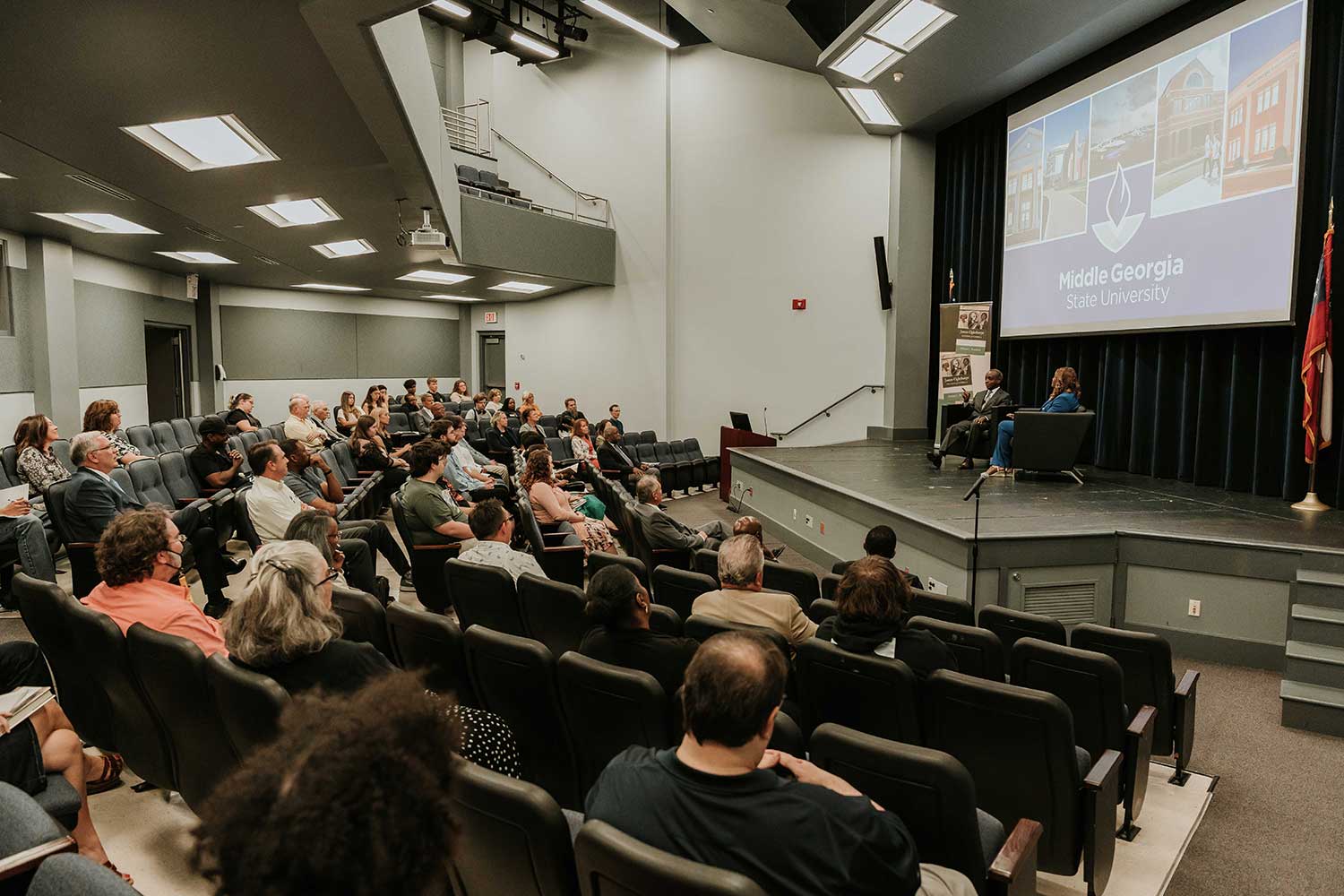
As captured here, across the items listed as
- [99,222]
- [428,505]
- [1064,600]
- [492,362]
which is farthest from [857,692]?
[492,362]

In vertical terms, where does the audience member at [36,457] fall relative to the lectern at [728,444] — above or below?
above

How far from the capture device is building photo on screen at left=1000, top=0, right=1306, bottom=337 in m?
6.20

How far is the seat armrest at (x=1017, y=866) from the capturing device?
178 centimetres

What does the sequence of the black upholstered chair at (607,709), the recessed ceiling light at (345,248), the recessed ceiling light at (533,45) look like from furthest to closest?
the recessed ceiling light at (533,45), the recessed ceiling light at (345,248), the black upholstered chair at (607,709)

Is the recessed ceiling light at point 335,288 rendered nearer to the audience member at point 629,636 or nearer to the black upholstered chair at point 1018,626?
the audience member at point 629,636

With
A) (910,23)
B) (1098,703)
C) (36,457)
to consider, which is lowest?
(1098,703)

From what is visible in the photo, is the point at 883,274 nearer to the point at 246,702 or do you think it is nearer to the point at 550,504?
the point at 550,504

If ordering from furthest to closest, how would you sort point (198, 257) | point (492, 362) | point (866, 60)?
point (492, 362) → point (198, 257) → point (866, 60)

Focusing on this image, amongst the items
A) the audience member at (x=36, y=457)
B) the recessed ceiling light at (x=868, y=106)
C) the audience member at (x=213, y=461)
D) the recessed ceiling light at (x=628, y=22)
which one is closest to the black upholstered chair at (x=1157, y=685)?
the audience member at (x=213, y=461)

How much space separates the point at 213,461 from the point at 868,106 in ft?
29.0

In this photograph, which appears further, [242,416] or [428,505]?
[242,416]

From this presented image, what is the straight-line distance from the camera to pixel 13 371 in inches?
336

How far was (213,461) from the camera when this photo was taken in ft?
20.1

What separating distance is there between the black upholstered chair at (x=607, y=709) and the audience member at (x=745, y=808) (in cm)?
64
